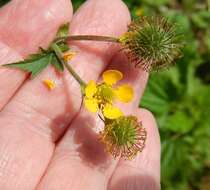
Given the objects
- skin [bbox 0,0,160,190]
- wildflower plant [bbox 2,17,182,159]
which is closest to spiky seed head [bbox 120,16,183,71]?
wildflower plant [bbox 2,17,182,159]

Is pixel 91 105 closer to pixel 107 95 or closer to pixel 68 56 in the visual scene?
pixel 107 95

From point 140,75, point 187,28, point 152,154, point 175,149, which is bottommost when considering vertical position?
point 175,149

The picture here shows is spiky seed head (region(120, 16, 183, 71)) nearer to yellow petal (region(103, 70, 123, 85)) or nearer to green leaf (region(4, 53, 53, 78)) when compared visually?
yellow petal (region(103, 70, 123, 85))

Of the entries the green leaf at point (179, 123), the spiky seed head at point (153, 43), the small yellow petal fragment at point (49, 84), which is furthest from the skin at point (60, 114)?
the green leaf at point (179, 123)

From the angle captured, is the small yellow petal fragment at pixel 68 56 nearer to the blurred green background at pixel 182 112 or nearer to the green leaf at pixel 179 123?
the blurred green background at pixel 182 112

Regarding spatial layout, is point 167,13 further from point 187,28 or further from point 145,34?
point 145,34

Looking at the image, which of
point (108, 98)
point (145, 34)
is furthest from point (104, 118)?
point (145, 34)
